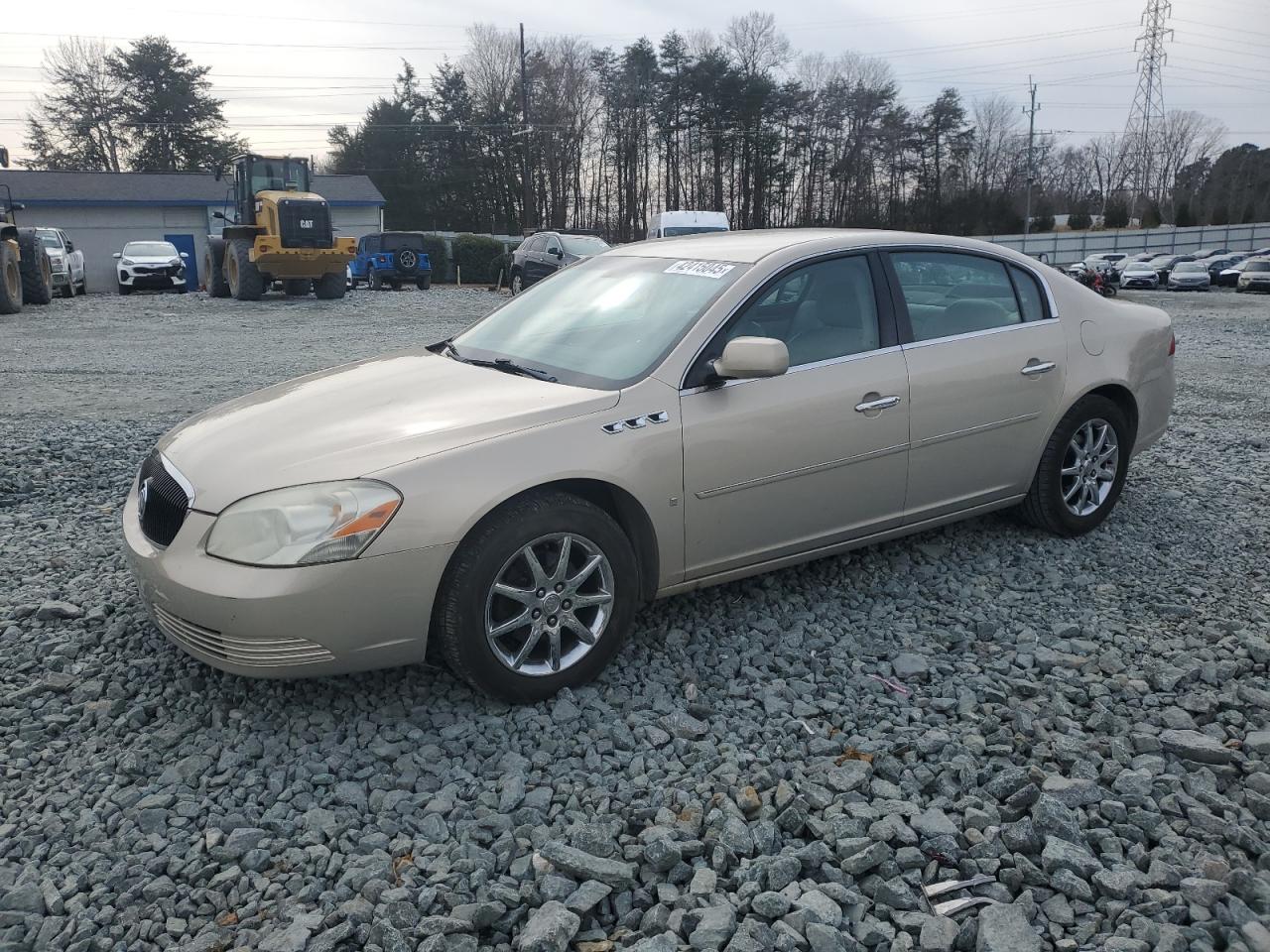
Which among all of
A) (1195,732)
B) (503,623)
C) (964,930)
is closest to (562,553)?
(503,623)

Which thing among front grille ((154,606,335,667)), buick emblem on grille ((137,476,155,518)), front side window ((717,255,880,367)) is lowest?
Result: front grille ((154,606,335,667))

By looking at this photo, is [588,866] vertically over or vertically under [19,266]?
under

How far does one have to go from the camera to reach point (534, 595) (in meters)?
3.38

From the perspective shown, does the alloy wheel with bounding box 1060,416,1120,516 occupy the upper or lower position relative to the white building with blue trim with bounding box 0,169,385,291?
lower

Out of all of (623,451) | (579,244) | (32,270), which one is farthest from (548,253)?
(623,451)

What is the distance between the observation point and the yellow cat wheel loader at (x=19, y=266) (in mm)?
18594

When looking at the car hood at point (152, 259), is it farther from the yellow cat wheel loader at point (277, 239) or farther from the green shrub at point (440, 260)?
the green shrub at point (440, 260)

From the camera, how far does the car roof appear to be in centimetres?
433

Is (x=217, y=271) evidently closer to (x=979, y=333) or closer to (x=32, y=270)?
(x=32, y=270)

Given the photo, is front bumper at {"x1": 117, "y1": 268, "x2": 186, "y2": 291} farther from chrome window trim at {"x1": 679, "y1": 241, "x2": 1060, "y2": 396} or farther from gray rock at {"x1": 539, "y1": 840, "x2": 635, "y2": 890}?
gray rock at {"x1": 539, "y1": 840, "x2": 635, "y2": 890}

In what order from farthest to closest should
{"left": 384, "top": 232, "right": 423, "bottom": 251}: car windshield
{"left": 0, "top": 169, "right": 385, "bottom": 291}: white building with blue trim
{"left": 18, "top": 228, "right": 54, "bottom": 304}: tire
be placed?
{"left": 0, "top": 169, "right": 385, "bottom": 291}: white building with blue trim → {"left": 384, "top": 232, "right": 423, "bottom": 251}: car windshield → {"left": 18, "top": 228, "right": 54, "bottom": 304}: tire

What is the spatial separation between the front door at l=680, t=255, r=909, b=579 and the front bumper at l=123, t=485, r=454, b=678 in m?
1.10

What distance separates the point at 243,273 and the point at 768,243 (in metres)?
20.7

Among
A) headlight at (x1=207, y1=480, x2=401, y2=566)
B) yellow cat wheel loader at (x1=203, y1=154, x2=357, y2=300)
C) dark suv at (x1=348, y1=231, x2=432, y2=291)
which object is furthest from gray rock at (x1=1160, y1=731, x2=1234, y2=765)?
dark suv at (x1=348, y1=231, x2=432, y2=291)
